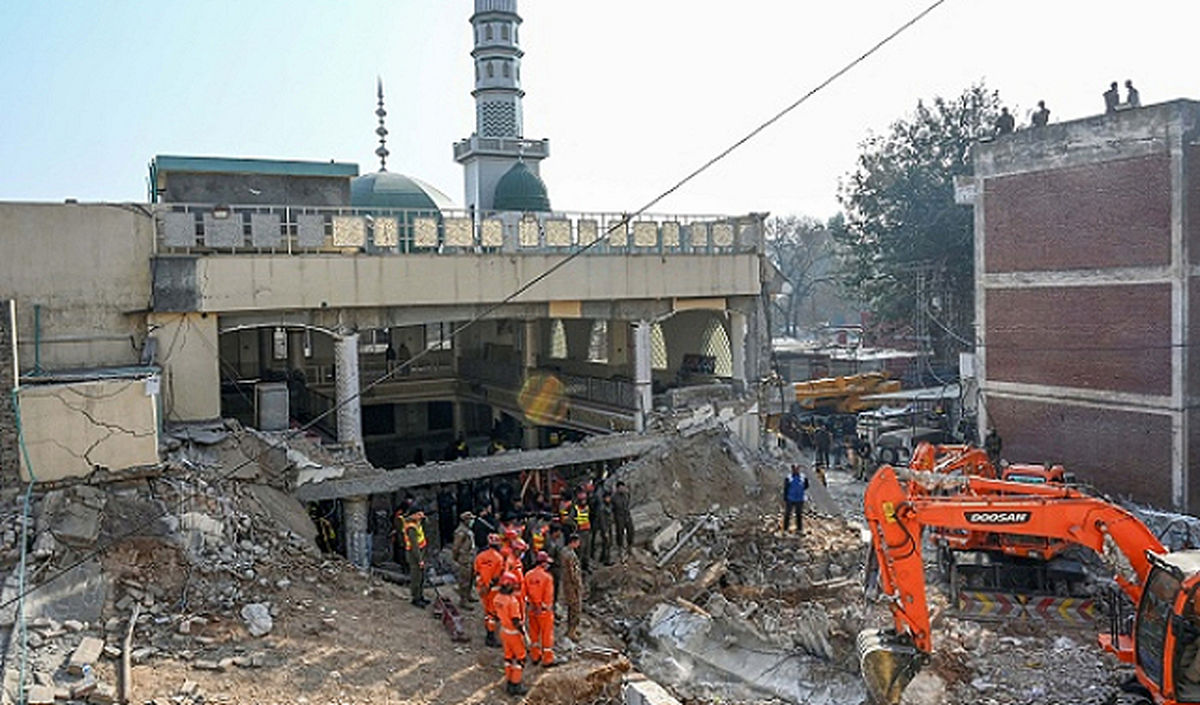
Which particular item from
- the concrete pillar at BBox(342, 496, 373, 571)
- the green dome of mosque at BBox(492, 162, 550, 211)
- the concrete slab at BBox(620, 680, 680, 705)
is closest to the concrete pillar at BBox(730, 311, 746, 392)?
the green dome of mosque at BBox(492, 162, 550, 211)

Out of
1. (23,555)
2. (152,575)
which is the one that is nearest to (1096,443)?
(152,575)

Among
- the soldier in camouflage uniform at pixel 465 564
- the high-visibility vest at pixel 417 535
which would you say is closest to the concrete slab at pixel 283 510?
the high-visibility vest at pixel 417 535

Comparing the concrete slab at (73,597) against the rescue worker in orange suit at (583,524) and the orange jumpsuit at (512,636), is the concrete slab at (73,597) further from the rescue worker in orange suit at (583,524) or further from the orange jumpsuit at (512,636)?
the rescue worker in orange suit at (583,524)

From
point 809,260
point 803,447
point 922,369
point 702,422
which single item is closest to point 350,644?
point 702,422

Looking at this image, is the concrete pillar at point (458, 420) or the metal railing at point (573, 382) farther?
the concrete pillar at point (458, 420)

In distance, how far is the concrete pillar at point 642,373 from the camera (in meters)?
20.7

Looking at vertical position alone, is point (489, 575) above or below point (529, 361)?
below

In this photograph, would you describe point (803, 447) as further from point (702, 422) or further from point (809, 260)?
point (809, 260)

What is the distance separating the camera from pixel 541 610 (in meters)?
11.2

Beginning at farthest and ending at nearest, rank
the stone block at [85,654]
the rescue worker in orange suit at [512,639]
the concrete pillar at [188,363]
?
the concrete pillar at [188,363], the rescue worker in orange suit at [512,639], the stone block at [85,654]

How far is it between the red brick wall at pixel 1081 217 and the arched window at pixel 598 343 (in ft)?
32.5

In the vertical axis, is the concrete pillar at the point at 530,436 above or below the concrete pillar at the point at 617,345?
below

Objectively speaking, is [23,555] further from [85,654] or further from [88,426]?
[88,426]

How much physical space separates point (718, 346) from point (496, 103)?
13266mm
